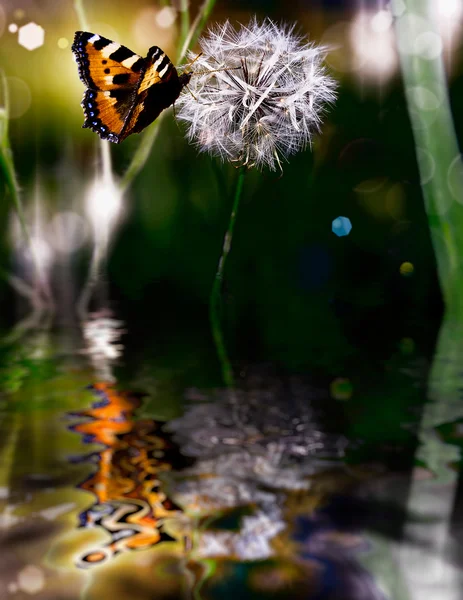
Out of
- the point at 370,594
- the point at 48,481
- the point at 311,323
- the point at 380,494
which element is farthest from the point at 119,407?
the point at 311,323

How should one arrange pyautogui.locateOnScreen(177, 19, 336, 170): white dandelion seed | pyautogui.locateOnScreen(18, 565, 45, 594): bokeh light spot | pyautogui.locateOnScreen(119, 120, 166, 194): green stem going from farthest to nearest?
pyautogui.locateOnScreen(119, 120, 166, 194): green stem, pyautogui.locateOnScreen(177, 19, 336, 170): white dandelion seed, pyautogui.locateOnScreen(18, 565, 45, 594): bokeh light spot

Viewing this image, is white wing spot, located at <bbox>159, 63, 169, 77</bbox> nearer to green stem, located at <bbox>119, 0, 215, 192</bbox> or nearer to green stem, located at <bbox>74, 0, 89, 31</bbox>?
green stem, located at <bbox>119, 0, 215, 192</bbox>

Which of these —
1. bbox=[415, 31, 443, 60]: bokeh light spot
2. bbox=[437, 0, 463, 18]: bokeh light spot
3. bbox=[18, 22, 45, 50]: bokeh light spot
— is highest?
bbox=[437, 0, 463, 18]: bokeh light spot

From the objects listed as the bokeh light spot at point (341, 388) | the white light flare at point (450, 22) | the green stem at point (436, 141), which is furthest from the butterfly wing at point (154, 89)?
the white light flare at point (450, 22)

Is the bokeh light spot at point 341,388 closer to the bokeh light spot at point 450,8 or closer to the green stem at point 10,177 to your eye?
the green stem at point 10,177

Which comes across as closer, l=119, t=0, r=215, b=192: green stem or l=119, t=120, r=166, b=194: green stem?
l=119, t=0, r=215, b=192: green stem

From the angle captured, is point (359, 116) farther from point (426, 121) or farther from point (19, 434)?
point (19, 434)

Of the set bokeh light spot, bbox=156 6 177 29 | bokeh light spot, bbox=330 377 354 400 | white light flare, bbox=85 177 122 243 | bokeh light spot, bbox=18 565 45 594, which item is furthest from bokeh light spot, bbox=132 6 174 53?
bokeh light spot, bbox=18 565 45 594
